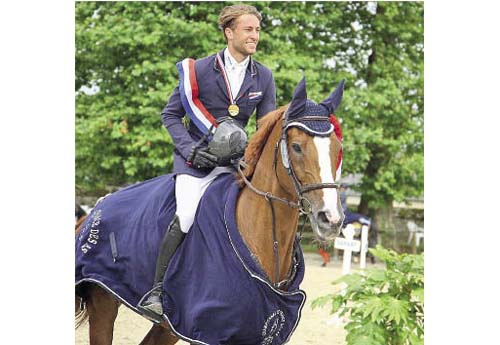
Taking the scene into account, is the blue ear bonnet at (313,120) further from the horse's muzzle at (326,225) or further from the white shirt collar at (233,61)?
the white shirt collar at (233,61)

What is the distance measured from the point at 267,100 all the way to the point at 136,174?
13196 millimetres

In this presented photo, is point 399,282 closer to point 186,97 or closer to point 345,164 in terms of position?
point 186,97

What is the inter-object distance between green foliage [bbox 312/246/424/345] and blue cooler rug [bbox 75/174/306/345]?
1552 mm

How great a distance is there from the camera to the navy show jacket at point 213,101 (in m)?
4.85

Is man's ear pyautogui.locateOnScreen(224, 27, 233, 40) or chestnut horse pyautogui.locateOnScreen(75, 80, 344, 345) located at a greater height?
man's ear pyautogui.locateOnScreen(224, 27, 233, 40)

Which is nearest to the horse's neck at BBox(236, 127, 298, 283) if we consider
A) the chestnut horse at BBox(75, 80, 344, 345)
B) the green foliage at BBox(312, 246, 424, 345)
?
the chestnut horse at BBox(75, 80, 344, 345)

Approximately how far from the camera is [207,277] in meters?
4.30

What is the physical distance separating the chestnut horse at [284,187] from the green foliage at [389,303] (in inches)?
67.9

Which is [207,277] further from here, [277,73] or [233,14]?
[277,73]

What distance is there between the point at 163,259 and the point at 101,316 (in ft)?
4.02

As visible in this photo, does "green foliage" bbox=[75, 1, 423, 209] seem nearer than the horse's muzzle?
No

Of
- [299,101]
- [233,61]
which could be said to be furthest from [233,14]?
[299,101]

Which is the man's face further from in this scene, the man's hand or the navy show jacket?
the man's hand

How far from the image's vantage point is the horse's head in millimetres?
3795
